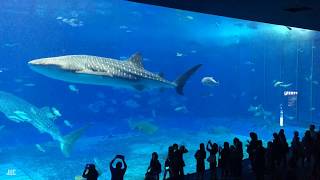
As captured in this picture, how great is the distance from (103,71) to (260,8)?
11.0ft

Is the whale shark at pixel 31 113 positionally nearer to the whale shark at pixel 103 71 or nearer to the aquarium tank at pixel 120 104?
the aquarium tank at pixel 120 104

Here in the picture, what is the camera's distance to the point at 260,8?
696 centimetres

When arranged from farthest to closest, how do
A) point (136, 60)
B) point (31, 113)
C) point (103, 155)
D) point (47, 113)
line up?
1. point (103, 155)
2. point (47, 113)
3. point (31, 113)
4. point (136, 60)

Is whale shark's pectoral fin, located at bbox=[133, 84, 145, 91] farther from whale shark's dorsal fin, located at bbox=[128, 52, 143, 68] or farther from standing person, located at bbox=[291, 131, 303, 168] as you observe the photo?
standing person, located at bbox=[291, 131, 303, 168]

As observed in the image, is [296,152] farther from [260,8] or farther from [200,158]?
[260,8]

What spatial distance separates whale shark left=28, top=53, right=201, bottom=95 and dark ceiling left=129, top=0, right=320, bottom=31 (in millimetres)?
1374

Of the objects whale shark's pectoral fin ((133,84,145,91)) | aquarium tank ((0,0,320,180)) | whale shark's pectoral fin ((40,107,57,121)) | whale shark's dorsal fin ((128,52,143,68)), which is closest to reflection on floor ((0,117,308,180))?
aquarium tank ((0,0,320,180))

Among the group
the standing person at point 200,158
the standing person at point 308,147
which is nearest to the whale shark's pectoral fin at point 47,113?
the standing person at point 200,158

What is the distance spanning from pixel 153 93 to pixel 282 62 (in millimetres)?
9486

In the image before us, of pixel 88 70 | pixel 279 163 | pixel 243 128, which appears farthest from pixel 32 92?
pixel 279 163

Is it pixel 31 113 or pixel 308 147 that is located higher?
pixel 31 113

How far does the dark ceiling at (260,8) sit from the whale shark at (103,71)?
1374mm

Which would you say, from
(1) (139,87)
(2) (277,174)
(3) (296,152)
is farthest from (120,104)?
(2) (277,174)

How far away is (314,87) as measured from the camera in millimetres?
18969
